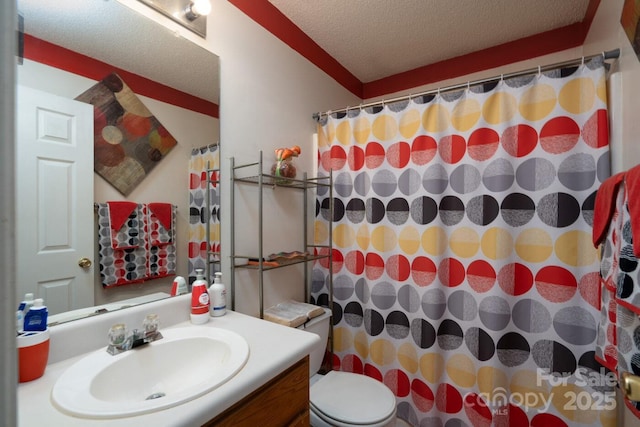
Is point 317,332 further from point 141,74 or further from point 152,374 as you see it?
point 141,74

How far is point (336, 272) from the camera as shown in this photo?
1.83m

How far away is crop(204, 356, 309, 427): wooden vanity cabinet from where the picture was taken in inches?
28.1

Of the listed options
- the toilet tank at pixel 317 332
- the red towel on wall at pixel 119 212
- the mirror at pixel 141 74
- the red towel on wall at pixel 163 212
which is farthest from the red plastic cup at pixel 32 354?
the toilet tank at pixel 317 332

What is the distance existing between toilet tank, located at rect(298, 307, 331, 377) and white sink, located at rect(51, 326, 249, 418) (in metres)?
0.56

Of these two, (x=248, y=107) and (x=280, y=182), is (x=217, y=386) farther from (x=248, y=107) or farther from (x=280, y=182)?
(x=248, y=107)

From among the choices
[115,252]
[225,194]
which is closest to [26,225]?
[115,252]

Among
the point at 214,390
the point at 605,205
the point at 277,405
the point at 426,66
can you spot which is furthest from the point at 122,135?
the point at 426,66

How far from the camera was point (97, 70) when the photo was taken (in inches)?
36.3

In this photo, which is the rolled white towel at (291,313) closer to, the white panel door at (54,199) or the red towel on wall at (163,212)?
the red towel on wall at (163,212)

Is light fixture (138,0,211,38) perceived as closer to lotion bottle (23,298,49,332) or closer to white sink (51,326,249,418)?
lotion bottle (23,298,49,332)

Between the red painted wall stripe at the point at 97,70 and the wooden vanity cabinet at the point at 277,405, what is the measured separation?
1.11 meters

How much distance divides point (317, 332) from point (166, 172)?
114 cm

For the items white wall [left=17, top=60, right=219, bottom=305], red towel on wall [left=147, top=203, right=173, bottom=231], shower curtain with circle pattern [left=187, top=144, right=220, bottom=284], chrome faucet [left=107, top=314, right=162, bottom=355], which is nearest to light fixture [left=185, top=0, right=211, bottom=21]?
white wall [left=17, top=60, right=219, bottom=305]

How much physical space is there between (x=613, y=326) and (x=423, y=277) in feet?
2.39
